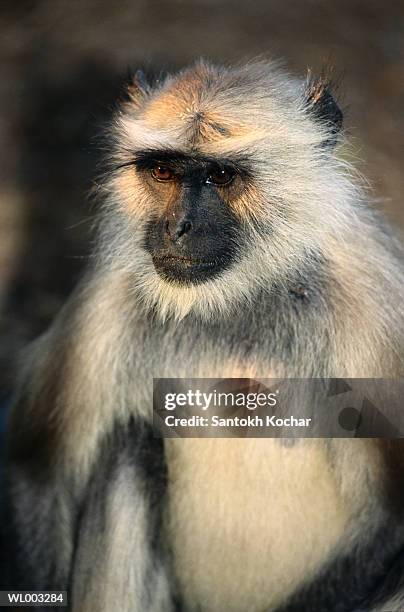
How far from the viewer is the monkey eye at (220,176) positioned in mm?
1768

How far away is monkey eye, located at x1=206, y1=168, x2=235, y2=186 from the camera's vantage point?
1.77m

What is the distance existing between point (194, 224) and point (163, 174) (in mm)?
139

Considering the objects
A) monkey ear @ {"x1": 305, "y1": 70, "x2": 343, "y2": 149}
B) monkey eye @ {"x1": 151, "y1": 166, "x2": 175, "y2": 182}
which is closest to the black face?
monkey eye @ {"x1": 151, "y1": 166, "x2": 175, "y2": 182}

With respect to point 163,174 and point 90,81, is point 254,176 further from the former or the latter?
point 90,81

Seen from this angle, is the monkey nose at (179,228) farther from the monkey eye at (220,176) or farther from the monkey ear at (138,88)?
the monkey ear at (138,88)

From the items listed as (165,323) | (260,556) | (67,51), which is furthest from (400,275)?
(67,51)

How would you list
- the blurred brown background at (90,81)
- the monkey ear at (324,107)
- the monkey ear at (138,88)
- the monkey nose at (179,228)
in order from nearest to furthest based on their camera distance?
the monkey nose at (179,228) < the monkey ear at (324,107) < the monkey ear at (138,88) < the blurred brown background at (90,81)

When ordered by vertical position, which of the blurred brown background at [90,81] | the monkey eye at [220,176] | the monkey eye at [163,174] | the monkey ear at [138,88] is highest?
the blurred brown background at [90,81]

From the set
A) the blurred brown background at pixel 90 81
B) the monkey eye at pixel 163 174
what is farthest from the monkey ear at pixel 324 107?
the monkey eye at pixel 163 174

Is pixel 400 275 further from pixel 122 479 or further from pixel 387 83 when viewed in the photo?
pixel 387 83

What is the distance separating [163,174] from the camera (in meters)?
1.82

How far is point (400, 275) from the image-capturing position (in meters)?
1.87

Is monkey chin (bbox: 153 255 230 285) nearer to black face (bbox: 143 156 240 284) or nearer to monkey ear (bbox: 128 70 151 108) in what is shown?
black face (bbox: 143 156 240 284)

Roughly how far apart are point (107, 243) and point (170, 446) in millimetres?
409
